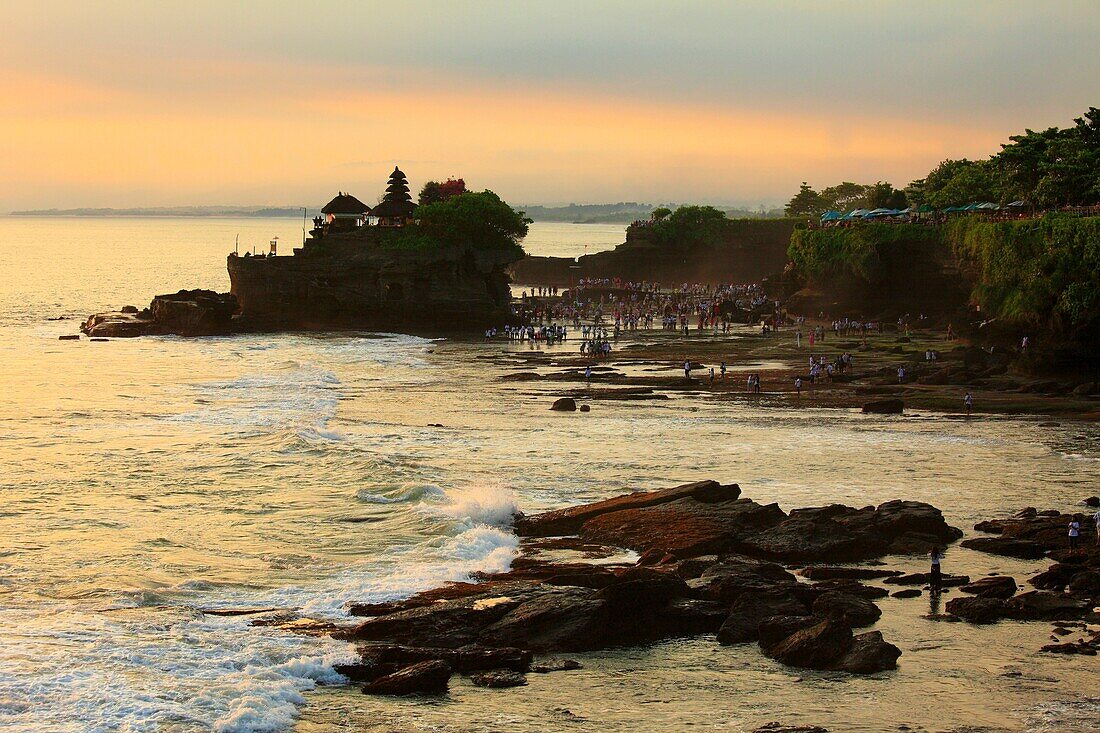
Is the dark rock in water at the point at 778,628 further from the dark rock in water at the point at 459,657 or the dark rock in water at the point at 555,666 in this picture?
the dark rock in water at the point at 459,657

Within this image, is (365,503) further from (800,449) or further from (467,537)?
(800,449)

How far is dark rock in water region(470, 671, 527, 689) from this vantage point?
56.6ft

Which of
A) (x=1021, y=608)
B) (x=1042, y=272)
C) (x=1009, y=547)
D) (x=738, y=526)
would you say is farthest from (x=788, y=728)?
(x=1042, y=272)

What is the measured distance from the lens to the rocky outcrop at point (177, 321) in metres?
73.8

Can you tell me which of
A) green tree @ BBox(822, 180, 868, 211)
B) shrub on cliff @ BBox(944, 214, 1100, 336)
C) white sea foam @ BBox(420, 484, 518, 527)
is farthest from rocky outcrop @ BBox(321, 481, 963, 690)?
green tree @ BBox(822, 180, 868, 211)

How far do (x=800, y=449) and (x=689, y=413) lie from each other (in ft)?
25.4

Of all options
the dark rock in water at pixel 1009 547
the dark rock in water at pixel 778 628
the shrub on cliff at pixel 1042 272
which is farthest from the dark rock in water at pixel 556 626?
the shrub on cliff at pixel 1042 272

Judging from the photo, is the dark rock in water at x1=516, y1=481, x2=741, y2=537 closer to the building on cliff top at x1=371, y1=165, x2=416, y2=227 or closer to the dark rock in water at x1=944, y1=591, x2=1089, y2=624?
the dark rock in water at x1=944, y1=591, x2=1089, y2=624

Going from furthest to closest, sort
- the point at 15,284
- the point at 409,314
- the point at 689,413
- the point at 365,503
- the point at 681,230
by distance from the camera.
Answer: the point at 15,284, the point at 681,230, the point at 409,314, the point at 689,413, the point at 365,503

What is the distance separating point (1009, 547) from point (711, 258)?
3866 inches

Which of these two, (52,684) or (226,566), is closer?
(52,684)

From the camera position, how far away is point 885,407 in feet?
136

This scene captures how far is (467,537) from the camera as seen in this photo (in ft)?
82.8

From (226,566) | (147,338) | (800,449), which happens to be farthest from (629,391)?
(147,338)
